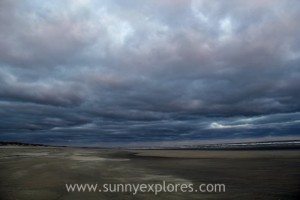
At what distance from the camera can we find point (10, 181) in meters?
15.4

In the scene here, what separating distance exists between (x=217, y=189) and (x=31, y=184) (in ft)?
29.1

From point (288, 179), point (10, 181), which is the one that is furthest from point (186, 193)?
point (10, 181)

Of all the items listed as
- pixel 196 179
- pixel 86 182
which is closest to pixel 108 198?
pixel 86 182

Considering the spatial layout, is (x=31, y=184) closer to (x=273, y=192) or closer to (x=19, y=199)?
(x=19, y=199)

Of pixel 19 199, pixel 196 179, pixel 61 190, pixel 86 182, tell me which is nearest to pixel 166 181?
pixel 196 179

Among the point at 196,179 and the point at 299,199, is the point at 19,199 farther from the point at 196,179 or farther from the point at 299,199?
the point at 299,199

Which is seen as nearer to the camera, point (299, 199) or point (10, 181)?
point (299, 199)

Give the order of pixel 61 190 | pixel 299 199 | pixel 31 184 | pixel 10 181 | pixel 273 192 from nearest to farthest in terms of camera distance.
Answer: pixel 299 199 < pixel 273 192 < pixel 61 190 < pixel 31 184 < pixel 10 181

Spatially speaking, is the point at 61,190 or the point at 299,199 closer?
the point at 299,199

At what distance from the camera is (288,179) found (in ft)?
49.9

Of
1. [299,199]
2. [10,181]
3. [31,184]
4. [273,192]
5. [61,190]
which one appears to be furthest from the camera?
[10,181]

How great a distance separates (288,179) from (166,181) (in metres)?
6.28

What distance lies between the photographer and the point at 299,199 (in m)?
10.6

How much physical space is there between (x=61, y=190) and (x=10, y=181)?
439 centimetres
